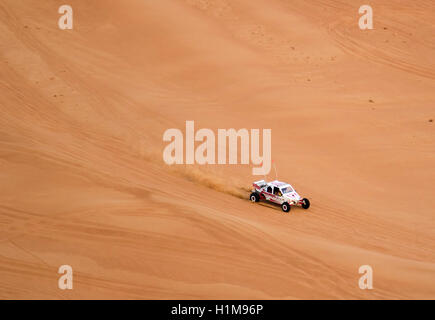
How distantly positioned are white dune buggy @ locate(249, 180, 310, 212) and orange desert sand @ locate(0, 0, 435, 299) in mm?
378

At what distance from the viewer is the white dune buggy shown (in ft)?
61.3

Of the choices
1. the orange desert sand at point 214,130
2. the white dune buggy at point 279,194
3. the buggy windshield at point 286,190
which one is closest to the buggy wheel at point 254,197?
the white dune buggy at point 279,194

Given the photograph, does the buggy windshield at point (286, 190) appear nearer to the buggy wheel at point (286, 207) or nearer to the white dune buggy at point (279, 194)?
the white dune buggy at point (279, 194)

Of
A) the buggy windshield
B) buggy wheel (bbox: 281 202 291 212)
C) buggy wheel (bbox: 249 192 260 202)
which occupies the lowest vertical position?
buggy wheel (bbox: 281 202 291 212)

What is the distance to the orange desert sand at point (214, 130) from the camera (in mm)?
13930

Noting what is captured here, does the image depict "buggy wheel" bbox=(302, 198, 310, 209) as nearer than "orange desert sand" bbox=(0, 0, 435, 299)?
No

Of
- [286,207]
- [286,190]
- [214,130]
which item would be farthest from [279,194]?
[214,130]

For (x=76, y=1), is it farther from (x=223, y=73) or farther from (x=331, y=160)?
(x=331, y=160)

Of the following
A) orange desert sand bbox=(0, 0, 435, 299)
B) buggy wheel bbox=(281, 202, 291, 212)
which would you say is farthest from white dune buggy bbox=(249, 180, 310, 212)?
orange desert sand bbox=(0, 0, 435, 299)

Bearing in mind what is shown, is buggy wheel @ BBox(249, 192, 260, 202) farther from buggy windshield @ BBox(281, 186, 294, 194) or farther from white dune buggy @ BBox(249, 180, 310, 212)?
buggy windshield @ BBox(281, 186, 294, 194)

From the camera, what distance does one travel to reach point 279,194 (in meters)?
18.8

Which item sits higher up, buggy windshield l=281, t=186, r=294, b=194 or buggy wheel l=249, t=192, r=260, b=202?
buggy windshield l=281, t=186, r=294, b=194

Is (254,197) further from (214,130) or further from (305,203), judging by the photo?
(214,130)

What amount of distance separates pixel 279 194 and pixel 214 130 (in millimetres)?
5885
